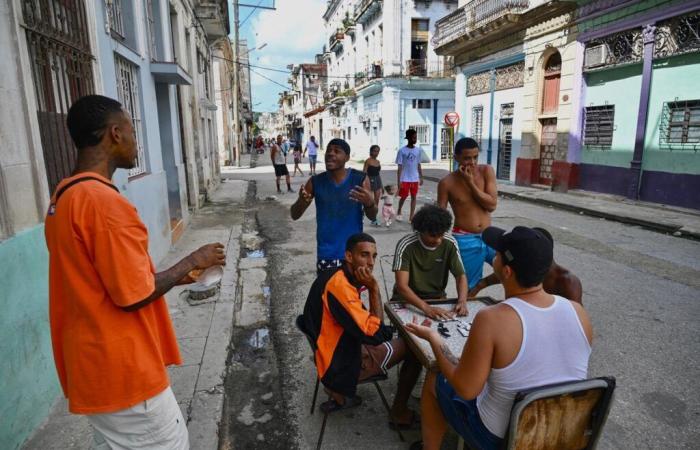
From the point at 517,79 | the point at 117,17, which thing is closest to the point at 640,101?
the point at 517,79

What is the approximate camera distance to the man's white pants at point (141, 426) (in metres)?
1.64

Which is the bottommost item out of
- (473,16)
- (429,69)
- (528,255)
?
(528,255)

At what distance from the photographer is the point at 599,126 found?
11844 millimetres

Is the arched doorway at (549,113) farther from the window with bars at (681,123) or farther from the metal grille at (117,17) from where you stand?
the metal grille at (117,17)

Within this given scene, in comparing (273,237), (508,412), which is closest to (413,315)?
(508,412)

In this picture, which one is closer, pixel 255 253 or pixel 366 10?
pixel 255 253

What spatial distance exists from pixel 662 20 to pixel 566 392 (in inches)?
445

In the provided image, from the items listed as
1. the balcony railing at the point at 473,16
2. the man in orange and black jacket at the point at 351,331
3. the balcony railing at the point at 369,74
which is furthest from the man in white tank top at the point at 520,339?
the balcony railing at the point at 369,74

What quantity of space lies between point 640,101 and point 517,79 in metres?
5.23

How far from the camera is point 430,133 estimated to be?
26.5 m

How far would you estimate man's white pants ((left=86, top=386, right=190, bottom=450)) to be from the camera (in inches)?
64.7

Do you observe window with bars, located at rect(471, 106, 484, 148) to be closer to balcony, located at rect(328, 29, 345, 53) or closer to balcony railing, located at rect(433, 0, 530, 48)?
balcony railing, located at rect(433, 0, 530, 48)

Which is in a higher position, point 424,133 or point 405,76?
point 405,76

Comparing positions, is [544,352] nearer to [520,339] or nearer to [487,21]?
[520,339]
